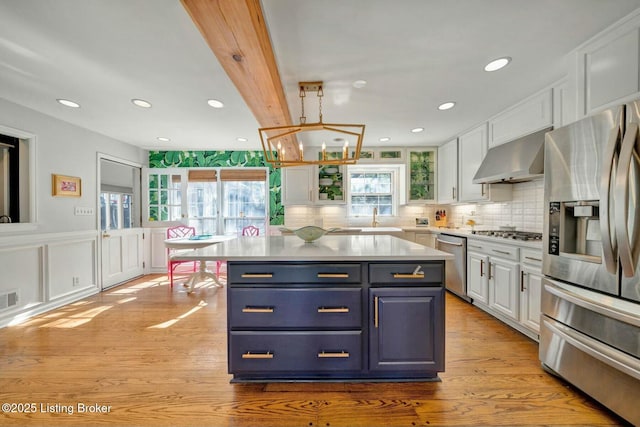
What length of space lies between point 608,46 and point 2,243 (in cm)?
547

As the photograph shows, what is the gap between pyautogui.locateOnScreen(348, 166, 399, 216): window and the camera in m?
5.04

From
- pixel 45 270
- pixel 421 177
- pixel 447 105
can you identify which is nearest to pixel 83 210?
pixel 45 270

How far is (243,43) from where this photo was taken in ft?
5.02

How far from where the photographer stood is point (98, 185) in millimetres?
3869

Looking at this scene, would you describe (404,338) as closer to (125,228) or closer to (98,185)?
(98,185)

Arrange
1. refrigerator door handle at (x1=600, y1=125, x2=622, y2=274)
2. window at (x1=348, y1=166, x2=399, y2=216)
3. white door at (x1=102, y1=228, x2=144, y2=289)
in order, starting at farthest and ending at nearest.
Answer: window at (x1=348, y1=166, x2=399, y2=216) < white door at (x1=102, y1=228, x2=144, y2=289) < refrigerator door handle at (x1=600, y1=125, x2=622, y2=274)

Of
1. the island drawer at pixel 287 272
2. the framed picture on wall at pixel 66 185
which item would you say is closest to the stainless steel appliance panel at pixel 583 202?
the island drawer at pixel 287 272

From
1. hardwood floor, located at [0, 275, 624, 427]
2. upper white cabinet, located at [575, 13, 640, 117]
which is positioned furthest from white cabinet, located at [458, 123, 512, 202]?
hardwood floor, located at [0, 275, 624, 427]

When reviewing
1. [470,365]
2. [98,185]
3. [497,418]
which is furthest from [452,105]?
[98,185]

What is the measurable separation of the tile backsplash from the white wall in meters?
3.00

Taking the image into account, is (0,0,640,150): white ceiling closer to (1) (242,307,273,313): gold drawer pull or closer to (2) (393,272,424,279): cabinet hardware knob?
(2) (393,272,424,279): cabinet hardware knob

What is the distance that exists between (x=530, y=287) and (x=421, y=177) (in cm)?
264

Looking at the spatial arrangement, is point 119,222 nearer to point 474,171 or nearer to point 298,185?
point 298,185

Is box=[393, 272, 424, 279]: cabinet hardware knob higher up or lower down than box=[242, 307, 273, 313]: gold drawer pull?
Answer: higher up
